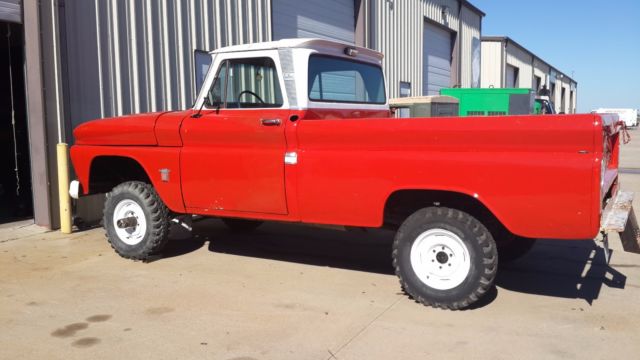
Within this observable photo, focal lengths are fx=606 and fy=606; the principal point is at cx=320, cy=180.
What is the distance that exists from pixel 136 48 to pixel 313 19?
537 centimetres

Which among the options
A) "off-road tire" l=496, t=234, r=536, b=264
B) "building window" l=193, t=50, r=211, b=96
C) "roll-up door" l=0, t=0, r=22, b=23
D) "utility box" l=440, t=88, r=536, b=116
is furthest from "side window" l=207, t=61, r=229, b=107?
"utility box" l=440, t=88, r=536, b=116

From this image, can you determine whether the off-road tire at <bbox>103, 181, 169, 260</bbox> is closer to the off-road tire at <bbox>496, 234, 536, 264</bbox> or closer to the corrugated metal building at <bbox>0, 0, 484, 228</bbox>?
the corrugated metal building at <bbox>0, 0, 484, 228</bbox>

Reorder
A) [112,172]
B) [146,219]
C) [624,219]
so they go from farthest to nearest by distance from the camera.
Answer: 1. [112,172]
2. [146,219]
3. [624,219]

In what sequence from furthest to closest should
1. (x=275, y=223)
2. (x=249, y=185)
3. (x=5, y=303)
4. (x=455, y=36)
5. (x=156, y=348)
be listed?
(x=455, y=36), (x=275, y=223), (x=249, y=185), (x=5, y=303), (x=156, y=348)

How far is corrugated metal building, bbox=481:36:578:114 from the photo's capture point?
2969 cm

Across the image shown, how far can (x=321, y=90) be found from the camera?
221 inches

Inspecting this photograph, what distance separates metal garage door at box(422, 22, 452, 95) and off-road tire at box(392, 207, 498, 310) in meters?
15.3

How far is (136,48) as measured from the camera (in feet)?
28.0

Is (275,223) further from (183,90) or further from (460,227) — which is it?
(460,227)

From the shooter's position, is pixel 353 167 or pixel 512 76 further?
pixel 512 76

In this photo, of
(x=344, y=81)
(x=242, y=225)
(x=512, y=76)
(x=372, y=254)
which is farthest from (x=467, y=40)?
(x=344, y=81)

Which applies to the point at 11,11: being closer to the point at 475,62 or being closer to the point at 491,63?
the point at 475,62

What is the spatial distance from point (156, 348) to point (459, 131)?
2.54 m

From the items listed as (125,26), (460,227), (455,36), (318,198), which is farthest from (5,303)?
(455,36)
